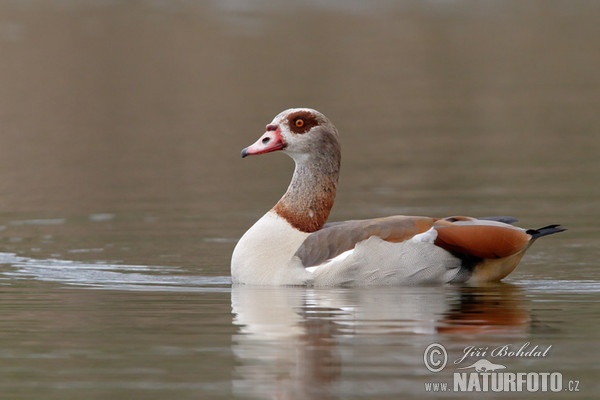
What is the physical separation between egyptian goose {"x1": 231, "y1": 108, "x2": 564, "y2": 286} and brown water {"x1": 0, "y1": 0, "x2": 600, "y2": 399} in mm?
248

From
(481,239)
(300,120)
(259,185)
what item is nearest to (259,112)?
(259,185)

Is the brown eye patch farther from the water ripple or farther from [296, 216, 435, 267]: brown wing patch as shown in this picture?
the water ripple

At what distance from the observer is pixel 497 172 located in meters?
21.0

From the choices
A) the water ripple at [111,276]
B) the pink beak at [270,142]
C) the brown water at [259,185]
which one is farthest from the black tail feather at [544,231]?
the water ripple at [111,276]

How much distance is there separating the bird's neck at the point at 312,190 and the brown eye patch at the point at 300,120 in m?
0.26

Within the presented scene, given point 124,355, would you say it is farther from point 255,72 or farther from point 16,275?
point 255,72

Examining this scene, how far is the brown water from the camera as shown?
10.5m

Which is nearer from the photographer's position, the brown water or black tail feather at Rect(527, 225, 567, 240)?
the brown water

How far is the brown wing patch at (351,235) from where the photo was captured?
13.4m

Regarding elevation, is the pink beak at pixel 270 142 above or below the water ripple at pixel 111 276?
above

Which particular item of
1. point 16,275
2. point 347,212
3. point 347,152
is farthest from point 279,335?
point 347,152

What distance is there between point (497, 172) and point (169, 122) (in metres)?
9.05
